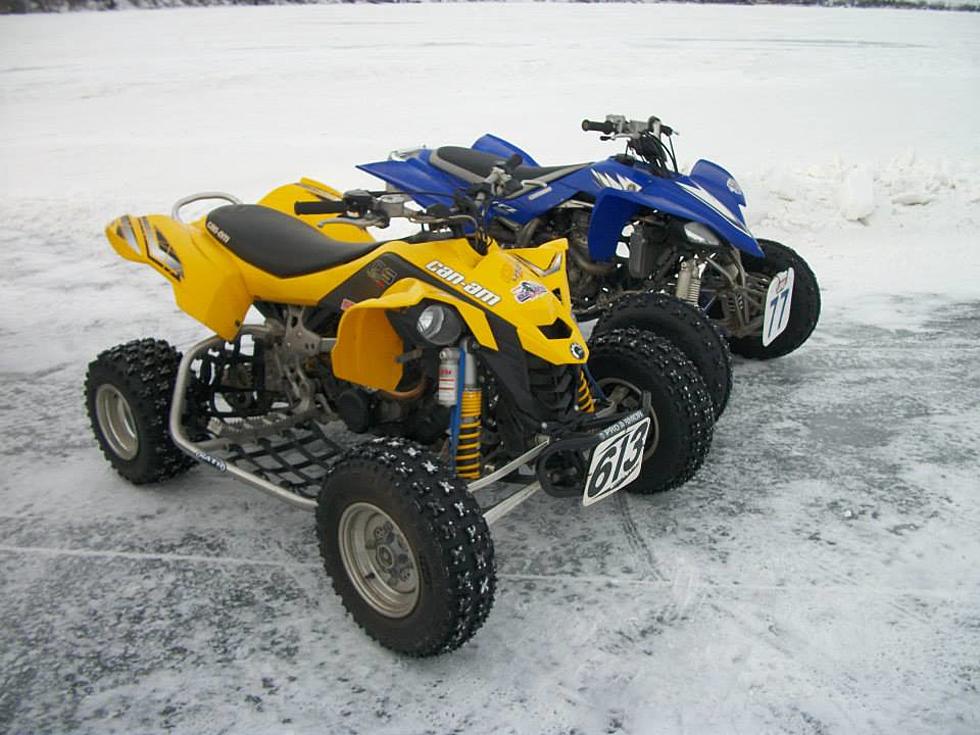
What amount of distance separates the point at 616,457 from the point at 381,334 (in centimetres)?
95

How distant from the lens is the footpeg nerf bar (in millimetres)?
3258

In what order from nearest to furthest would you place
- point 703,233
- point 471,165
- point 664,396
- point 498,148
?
1. point 664,396
2. point 703,233
3. point 471,165
4. point 498,148

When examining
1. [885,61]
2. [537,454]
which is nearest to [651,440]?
[537,454]

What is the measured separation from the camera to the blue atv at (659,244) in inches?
195

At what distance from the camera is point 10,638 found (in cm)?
307

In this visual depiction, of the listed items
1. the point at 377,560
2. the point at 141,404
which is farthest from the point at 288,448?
the point at 377,560

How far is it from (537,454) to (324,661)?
100cm

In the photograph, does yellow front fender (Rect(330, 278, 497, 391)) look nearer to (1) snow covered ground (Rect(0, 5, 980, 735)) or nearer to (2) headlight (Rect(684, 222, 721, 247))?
(1) snow covered ground (Rect(0, 5, 980, 735))

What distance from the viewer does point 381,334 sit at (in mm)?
3377

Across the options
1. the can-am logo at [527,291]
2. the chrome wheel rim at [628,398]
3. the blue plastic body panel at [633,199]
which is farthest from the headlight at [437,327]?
the blue plastic body panel at [633,199]

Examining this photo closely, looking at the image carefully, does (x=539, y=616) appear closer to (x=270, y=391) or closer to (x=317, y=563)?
(x=317, y=563)

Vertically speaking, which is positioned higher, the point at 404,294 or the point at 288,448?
the point at 404,294

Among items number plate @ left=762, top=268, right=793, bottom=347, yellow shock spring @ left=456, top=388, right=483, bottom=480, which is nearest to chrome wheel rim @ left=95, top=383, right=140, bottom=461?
yellow shock spring @ left=456, top=388, right=483, bottom=480

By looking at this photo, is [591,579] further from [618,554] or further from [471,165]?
[471,165]
